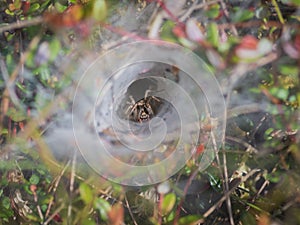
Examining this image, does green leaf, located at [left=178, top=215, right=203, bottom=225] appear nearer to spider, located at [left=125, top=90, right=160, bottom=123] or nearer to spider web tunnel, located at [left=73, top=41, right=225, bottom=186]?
spider web tunnel, located at [left=73, top=41, right=225, bottom=186]

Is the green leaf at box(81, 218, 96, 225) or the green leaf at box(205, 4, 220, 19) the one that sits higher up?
the green leaf at box(205, 4, 220, 19)

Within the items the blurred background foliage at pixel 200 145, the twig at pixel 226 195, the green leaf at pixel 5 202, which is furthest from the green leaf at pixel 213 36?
the green leaf at pixel 5 202

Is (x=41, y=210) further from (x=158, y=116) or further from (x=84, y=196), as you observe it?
(x=158, y=116)

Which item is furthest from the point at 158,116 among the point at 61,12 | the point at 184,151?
the point at 61,12

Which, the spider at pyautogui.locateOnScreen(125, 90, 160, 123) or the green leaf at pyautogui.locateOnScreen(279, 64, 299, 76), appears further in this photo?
the spider at pyautogui.locateOnScreen(125, 90, 160, 123)

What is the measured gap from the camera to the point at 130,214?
1.20 metres

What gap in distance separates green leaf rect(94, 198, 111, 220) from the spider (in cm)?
21

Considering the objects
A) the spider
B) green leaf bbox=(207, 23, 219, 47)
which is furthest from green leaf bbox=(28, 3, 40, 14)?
green leaf bbox=(207, 23, 219, 47)

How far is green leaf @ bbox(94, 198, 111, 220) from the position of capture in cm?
114

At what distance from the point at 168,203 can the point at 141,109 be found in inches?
8.9

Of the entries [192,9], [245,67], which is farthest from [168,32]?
[245,67]

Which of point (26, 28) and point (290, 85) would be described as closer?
point (290, 85)

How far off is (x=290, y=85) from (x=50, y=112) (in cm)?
54

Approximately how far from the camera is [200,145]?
1181 millimetres
